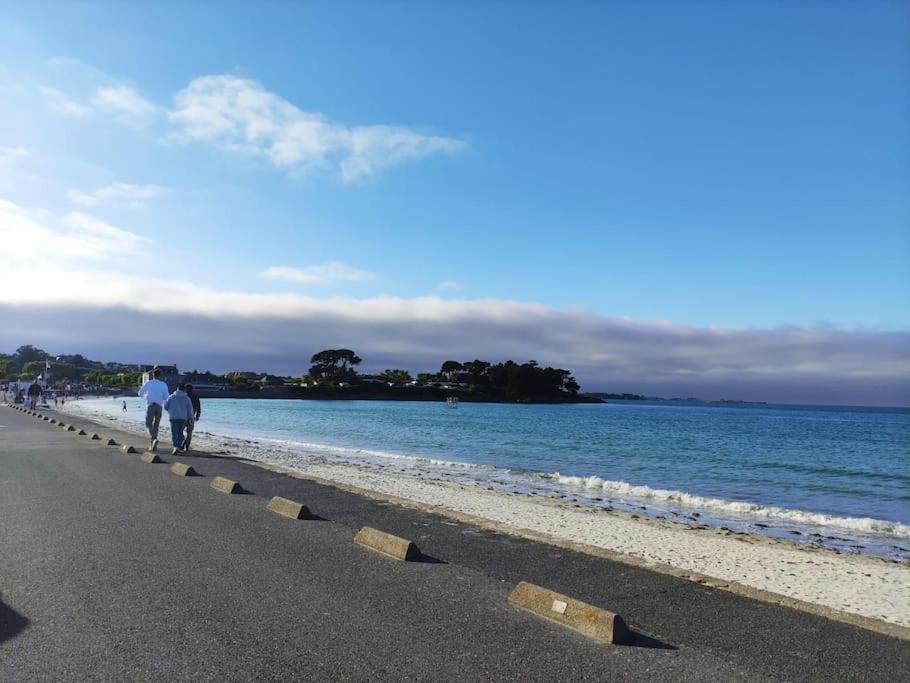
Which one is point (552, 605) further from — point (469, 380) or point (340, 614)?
point (469, 380)

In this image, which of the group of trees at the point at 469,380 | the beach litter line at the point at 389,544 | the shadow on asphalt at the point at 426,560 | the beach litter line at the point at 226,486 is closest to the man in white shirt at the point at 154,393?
the beach litter line at the point at 226,486

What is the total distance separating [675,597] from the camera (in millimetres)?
5965

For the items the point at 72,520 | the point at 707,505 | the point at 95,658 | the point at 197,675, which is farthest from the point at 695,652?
the point at 707,505

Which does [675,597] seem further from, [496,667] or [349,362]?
[349,362]

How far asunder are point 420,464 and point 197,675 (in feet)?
66.7

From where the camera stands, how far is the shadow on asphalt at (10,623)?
179 inches

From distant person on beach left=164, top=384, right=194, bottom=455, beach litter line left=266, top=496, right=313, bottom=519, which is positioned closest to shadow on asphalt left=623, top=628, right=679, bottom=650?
beach litter line left=266, top=496, right=313, bottom=519

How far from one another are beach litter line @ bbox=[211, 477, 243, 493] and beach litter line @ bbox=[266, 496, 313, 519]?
68.7 inches

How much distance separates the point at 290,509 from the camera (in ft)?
30.7

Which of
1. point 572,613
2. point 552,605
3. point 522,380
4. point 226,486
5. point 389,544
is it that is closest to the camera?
point 572,613

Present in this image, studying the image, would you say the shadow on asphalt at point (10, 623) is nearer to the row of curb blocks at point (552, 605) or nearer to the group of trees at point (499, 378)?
the row of curb blocks at point (552, 605)

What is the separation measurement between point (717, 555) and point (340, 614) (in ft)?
20.4

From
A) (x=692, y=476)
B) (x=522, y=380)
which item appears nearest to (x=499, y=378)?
(x=522, y=380)

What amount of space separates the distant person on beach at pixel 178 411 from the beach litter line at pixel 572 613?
1307cm
